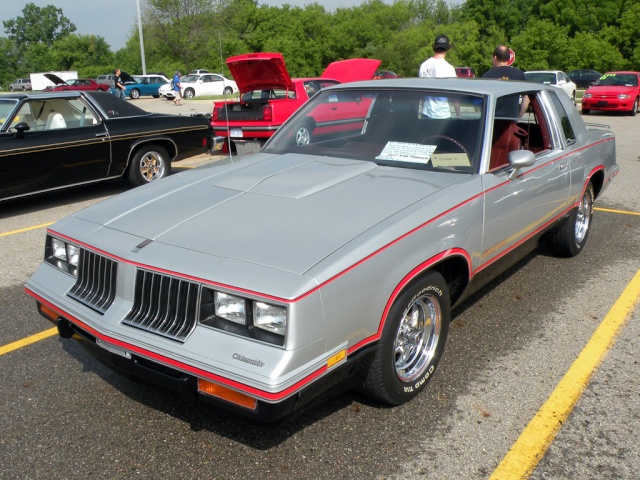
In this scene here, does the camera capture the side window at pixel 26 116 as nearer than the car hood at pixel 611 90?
Yes

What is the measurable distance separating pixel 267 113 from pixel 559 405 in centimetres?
853

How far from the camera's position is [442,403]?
326 cm

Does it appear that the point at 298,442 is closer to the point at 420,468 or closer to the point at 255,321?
the point at 420,468

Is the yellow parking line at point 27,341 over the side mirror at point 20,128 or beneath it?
beneath

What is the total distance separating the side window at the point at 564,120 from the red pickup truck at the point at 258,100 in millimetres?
5719

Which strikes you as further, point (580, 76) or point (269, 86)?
point (580, 76)

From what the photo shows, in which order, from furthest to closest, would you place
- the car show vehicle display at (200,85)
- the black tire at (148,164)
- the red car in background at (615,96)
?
the car show vehicle display at (200,85)
the red car in background at (615,96)
the black tire at (148,164)

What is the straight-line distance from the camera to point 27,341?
13.4ft

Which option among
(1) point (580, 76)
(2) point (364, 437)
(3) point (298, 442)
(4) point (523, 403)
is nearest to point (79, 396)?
(3) point (298, 442)

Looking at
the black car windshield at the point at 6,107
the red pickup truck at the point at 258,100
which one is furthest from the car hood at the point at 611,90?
the black car windshield at the point at 6,107

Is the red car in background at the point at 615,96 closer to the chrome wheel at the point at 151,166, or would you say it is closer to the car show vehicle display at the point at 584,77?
the car show vehicle display at the point at 584,77

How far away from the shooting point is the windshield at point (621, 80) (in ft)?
70.7

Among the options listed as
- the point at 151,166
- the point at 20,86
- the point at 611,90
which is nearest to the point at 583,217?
the point at 151,166

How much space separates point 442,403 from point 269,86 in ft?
27.7
